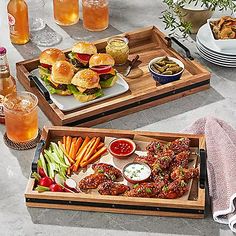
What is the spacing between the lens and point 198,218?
1.98 m

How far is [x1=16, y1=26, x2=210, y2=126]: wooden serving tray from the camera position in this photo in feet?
7.68

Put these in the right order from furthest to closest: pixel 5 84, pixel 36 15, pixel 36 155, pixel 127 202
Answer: pixel 36 15
pixel 5 84
pixel 36 155
pixel 127 202

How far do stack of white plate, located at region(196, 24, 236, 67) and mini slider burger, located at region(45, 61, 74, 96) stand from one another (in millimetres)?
541

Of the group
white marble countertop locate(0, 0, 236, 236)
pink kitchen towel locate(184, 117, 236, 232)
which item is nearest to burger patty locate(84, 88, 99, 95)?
white marble countertop locate(0, 0, 236, 236)

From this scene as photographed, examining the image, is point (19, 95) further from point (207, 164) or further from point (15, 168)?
point (207, 164)

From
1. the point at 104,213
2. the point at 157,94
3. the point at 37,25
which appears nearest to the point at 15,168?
the point at 104,213

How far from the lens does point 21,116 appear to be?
2.20m

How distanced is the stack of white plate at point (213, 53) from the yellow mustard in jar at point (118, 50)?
0.28m

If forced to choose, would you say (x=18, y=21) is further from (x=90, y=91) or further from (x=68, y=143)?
(x=68, y=143)

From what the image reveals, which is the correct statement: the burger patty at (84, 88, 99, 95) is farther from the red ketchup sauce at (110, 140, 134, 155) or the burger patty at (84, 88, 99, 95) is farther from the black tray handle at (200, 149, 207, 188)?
the black tray handle at (200, 149, 207, 188)

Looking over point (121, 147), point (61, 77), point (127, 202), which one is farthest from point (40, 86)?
A: point (127, 202)

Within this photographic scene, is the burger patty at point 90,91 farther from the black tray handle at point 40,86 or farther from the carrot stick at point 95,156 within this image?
the carrot stick at point 95,156

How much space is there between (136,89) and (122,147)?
1.34 feet

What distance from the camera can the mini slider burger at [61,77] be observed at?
7.85 feet
